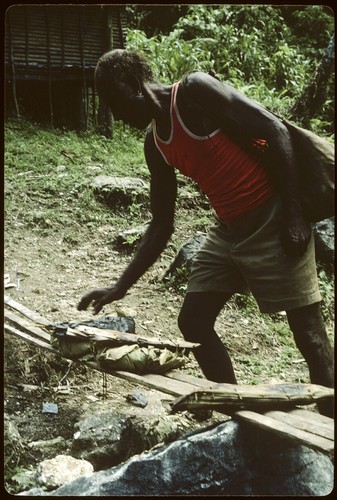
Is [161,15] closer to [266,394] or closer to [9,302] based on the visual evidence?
[9,302]

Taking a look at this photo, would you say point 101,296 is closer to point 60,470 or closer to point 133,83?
point 60,470

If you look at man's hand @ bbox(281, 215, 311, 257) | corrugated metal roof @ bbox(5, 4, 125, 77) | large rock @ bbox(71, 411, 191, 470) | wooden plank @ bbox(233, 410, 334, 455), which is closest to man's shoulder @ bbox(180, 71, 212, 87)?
man's hand @ bbox(281, 215, 311, 257)

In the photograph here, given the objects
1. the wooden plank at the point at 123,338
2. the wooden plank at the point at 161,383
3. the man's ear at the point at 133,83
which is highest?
the man's ear at the point at 133,83

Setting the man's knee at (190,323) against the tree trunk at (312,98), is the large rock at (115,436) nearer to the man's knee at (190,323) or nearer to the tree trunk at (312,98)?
the man's knee at (190,323)

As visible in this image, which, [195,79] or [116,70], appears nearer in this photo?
[195,79]

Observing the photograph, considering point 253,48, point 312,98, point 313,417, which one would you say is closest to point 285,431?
point 313,417

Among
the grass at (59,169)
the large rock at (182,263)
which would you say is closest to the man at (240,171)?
the large rock at (182,263)

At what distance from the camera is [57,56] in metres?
8.23

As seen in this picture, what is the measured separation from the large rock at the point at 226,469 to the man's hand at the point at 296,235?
2.76 ft

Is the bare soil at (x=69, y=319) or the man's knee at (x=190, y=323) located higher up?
the man's knee at (x=190, y=323)

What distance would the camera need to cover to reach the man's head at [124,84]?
2551 millimetres

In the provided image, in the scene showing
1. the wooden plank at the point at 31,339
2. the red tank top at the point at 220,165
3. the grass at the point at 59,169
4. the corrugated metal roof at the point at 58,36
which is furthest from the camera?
the corrugated metal roof at the point at 58,36

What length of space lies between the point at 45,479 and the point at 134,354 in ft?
2.37

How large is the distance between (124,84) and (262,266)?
104 cm
